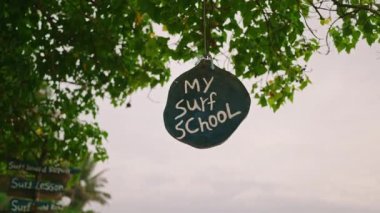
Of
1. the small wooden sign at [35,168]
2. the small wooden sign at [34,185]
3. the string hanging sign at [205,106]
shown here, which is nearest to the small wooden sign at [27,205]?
the small wooden sign at [34,185]

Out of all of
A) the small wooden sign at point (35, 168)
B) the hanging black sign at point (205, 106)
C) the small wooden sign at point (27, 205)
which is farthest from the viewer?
the small wooden sign at point (35, 168)

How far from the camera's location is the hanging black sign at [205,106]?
7.54 feet

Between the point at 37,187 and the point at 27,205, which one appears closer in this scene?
the point at 27,205

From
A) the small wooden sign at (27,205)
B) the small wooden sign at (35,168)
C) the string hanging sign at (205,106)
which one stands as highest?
the small wooden sign at (35,168)

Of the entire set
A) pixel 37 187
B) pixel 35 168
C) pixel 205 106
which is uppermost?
pixel 35 168

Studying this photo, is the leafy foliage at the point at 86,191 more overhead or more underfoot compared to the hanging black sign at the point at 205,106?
more overhead

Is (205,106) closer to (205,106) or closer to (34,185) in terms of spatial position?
(205,106)

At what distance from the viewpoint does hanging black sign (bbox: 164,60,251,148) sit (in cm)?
230

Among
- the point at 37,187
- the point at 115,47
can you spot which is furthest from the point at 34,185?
the point at 115,47

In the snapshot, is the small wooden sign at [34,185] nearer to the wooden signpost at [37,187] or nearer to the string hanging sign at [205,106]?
the wooden signpost at [37,187]

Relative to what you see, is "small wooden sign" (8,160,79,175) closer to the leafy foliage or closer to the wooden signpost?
the wooden signpost

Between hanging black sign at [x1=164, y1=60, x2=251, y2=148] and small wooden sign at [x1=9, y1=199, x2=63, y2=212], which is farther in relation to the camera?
small wooden sign at [x1=9, y1=199, x2=63, y2=212]

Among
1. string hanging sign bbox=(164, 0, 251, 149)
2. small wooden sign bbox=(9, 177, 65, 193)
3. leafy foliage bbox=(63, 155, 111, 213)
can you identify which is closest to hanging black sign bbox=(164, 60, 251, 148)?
string hanging sign bbox=(164, 0, 251, 149)

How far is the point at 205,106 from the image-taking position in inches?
91.7
